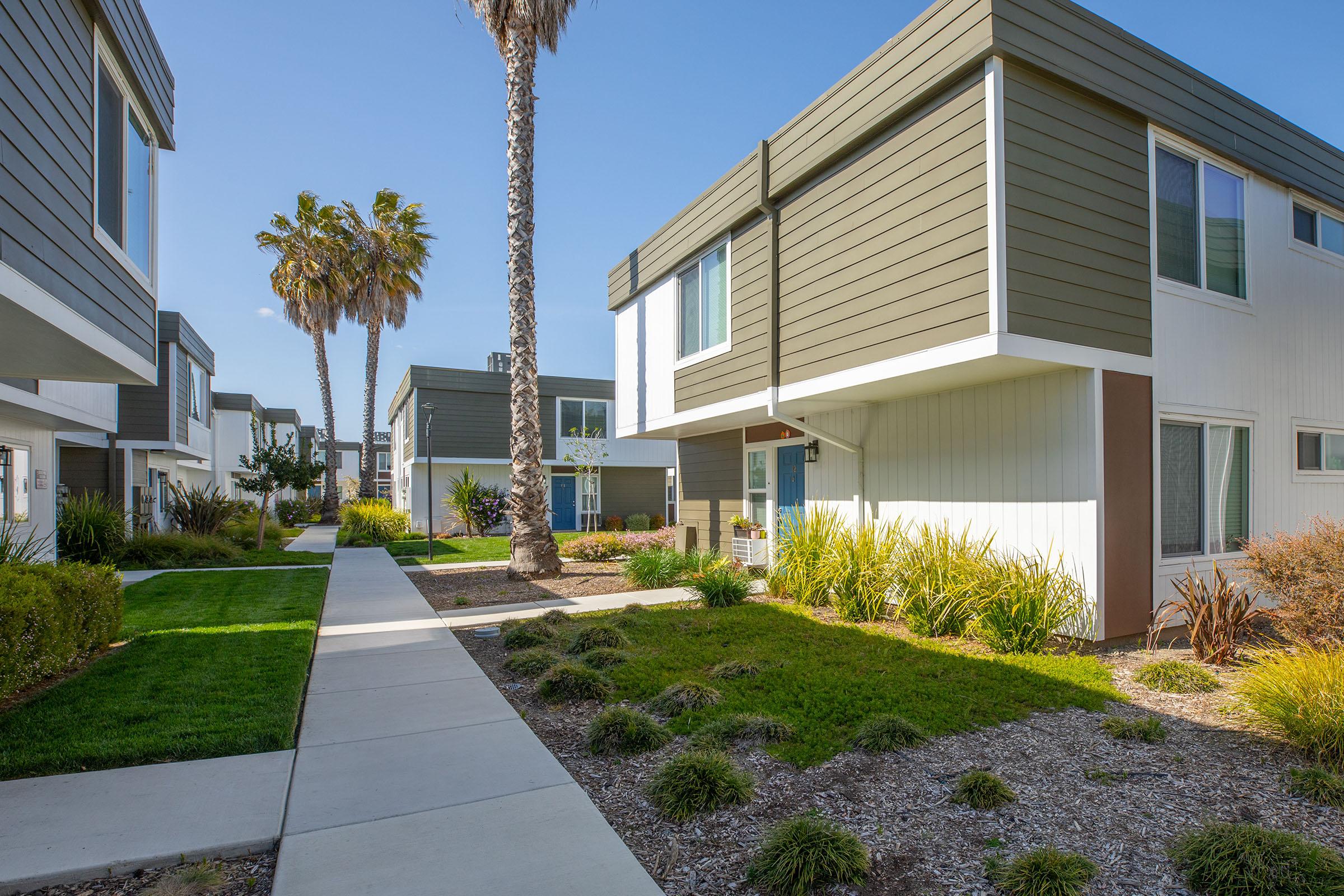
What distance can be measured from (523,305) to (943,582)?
7403 mm

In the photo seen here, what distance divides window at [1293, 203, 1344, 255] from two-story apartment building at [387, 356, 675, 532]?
17.5 m

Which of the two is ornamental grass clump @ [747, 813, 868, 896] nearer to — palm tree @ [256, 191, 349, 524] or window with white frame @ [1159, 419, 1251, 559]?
window with white frame @ [1159, 419, 1251, 559]

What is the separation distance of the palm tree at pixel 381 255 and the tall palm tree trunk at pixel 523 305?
1303 centimetres

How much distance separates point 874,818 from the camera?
128 inches

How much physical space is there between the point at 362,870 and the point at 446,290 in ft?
78.5

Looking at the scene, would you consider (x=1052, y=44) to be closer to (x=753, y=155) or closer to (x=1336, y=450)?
(x=753, y=155)

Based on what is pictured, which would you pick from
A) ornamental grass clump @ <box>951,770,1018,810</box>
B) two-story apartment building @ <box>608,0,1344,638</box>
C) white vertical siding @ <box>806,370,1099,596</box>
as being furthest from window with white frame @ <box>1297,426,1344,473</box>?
ornamental grass clump @ <box>951,770,1018,810</box>

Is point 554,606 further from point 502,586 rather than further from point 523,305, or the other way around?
point 523,305

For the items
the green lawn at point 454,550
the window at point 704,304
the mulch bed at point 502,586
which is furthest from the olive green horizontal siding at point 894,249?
the green lawn at point 454,550

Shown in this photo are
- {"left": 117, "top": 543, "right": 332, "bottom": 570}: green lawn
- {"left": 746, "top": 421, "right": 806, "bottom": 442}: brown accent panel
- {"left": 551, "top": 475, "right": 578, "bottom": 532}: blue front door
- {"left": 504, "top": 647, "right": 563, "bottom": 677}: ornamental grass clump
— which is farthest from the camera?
{"left": 551, "top": 475, "right": 578, "bottom": 532}: blue front door

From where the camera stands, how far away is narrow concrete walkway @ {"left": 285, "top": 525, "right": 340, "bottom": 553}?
17.8 meters

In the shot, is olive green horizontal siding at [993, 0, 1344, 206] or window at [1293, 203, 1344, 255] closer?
olive green horizontal siding at [993, 0, 1344, 206]

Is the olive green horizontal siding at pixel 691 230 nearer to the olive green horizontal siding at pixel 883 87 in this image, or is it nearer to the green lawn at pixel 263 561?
the olive green horizontal siding at pixel 883 87

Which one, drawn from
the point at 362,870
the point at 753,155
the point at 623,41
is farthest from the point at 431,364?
the point at 362,870
